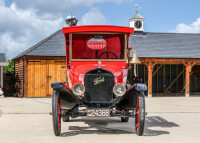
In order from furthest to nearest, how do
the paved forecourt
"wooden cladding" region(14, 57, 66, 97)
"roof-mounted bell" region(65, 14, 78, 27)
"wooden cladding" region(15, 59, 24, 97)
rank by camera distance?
"wooden cladding" region(15, 59, 24, 97), "wooden cladding" region(14, 57, 66, 97), "roof-mounted bell" region(65, 14, 78, 27), the paved forecourt

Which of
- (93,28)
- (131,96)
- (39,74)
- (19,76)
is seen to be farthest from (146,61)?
(131,96)

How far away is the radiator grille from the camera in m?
7.34

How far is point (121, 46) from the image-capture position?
27.9ft

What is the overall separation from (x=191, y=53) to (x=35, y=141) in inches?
759

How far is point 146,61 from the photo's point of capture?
75.9ft

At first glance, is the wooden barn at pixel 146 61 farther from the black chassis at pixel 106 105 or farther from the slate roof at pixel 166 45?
the black chassis at pixel 106 105

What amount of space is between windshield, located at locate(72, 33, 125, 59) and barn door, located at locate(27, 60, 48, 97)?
13.3 m

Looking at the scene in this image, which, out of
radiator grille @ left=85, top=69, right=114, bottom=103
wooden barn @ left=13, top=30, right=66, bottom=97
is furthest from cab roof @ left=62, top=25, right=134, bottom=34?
wooden barn @ left=13, top=30, right=66, bottom=97

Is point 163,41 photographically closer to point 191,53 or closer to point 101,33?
point 191,53

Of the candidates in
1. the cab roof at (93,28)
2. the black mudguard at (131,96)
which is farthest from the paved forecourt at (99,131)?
the cab roof at (93,28)

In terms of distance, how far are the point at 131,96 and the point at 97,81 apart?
36.8 inches

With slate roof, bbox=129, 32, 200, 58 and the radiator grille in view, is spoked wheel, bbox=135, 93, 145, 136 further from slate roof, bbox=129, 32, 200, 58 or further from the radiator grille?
slate roof, bbox=129, 32, 200, 58

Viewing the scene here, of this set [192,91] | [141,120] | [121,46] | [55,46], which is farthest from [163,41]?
[141,120]

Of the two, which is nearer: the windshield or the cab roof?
the cab roof
